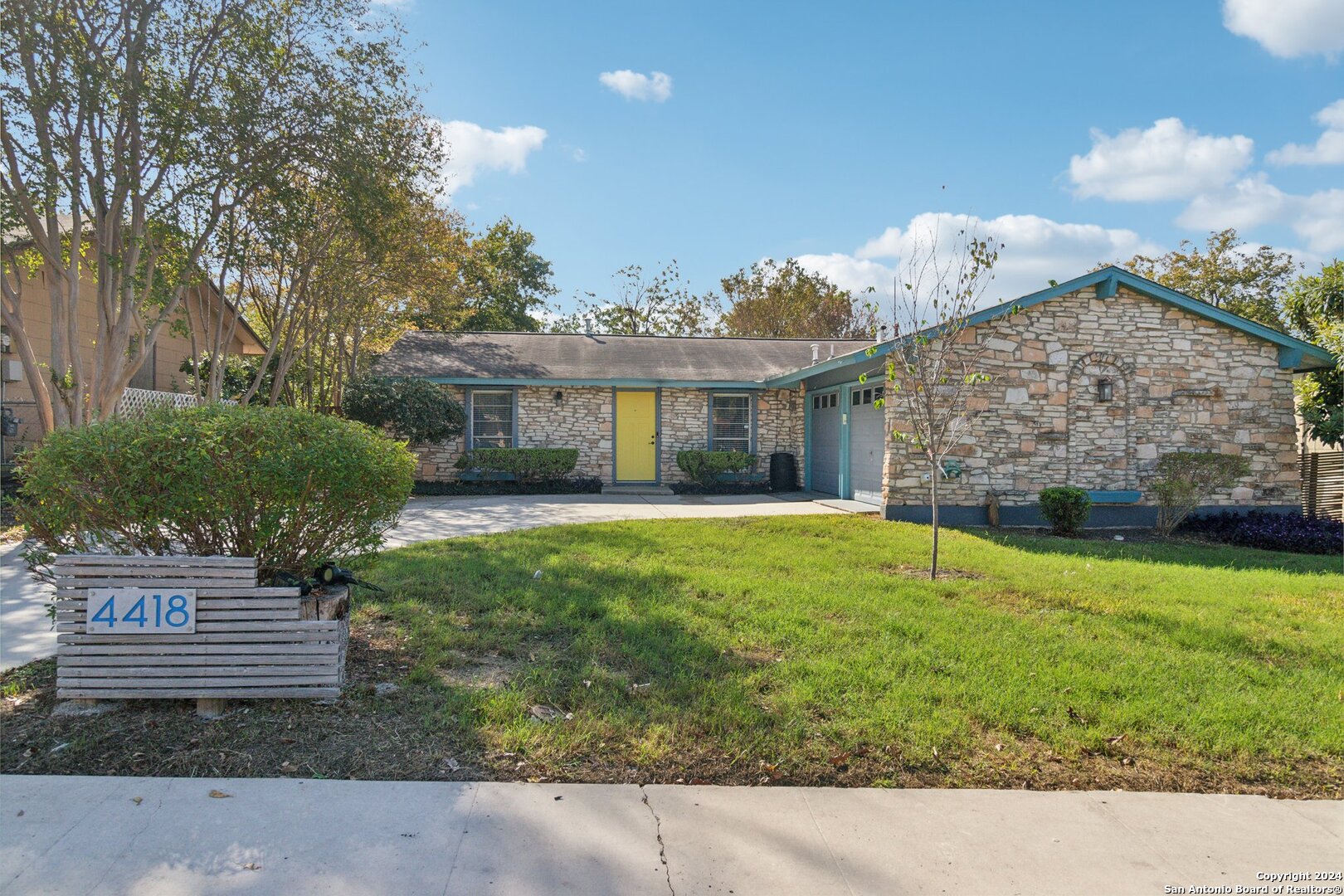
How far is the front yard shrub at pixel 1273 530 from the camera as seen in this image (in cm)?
1027

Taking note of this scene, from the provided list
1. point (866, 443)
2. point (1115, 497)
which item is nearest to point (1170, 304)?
point (1115, 497)

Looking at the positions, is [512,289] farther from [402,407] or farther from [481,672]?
[481,672]

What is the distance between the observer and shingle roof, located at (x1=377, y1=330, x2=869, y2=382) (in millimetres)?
16391

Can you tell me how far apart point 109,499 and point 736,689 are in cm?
328

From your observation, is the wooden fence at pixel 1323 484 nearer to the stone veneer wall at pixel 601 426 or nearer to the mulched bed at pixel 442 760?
the stone veneer wall at pixel 601 426

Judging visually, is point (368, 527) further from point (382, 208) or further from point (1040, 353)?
point (1040, 353)

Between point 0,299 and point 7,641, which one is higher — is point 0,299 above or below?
above

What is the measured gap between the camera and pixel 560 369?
55.0 feet

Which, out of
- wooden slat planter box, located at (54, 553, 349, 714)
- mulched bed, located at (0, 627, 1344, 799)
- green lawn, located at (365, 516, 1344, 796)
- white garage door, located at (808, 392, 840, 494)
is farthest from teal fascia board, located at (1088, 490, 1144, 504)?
wooden slat planter box, located at (54, 553, 349, 714)

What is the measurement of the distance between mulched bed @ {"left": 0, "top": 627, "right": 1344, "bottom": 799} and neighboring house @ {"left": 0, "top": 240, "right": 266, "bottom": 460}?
8.70 m

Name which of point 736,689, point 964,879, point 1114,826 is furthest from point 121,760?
point 1114,826

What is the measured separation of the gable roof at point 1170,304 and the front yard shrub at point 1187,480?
2.06 m

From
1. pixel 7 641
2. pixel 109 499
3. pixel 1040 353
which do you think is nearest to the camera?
pixel 109 499

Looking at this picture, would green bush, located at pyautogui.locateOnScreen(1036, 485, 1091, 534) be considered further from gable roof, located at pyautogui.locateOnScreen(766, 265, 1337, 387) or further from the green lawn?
the green lawn
